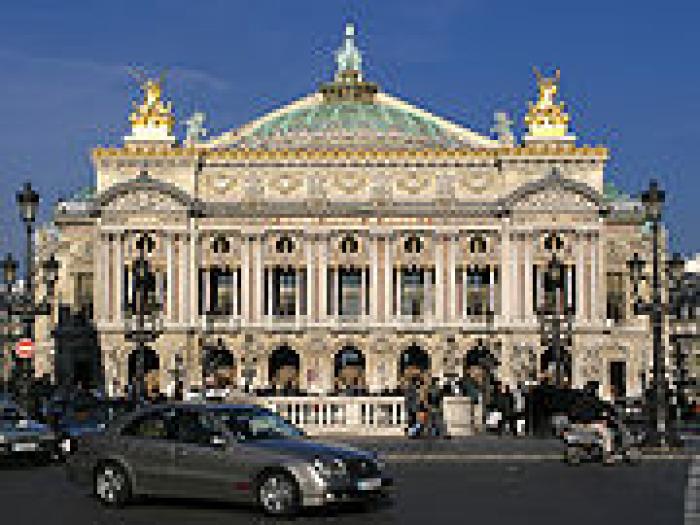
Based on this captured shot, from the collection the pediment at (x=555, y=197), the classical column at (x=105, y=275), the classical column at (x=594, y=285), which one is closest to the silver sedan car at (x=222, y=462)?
the classical column at (x=105, y=275)

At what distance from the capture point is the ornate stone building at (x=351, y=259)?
350 ft

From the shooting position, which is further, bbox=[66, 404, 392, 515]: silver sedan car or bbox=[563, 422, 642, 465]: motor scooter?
bbox=[563, 422, 642, 465]: motor scooter

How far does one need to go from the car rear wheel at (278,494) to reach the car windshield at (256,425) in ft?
3.70

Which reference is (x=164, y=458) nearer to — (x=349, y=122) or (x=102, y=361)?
(x=102, y=361)

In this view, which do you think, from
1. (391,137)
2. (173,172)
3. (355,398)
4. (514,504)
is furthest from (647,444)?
(391,137)

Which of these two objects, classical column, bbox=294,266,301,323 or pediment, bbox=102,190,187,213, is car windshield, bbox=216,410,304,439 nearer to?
classical column, bbox=294,266,301,323

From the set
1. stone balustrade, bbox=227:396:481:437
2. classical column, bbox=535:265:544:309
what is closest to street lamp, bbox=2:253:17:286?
stone balustrade, bbox=227:396:481:437

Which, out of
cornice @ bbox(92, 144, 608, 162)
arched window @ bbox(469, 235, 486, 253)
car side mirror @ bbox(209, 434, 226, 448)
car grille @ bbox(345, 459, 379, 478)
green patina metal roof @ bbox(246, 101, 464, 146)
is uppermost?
green patina metal roof @ bbox(246, 101, 464, 146)

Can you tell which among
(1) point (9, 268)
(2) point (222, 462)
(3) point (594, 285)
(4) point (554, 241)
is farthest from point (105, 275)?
(2) point (222, 462)

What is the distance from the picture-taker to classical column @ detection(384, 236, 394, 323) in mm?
107750

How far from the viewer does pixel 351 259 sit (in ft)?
357

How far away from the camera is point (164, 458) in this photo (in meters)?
24.9

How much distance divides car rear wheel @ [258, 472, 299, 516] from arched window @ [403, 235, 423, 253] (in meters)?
85.5

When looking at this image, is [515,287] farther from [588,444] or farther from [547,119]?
[588,444]
